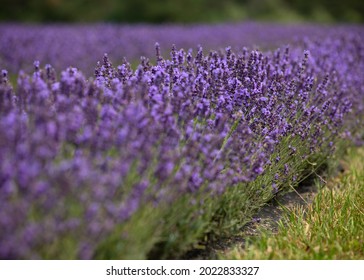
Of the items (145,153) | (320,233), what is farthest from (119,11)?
(145,153)

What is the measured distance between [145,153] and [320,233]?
1.27 m

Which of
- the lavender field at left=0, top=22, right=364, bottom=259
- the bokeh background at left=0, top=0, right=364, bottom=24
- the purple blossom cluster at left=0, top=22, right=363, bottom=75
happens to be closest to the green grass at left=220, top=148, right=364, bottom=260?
the lavender field at left=0, top=22, right=364, bottom=259

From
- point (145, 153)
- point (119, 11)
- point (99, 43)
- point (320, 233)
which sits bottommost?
point (320, 233)

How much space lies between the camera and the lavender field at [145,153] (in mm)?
1692

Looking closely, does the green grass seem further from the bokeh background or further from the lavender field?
the bokeh background

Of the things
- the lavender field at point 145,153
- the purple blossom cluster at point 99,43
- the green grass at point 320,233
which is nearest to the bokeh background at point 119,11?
the purple blossom cluster at point 99,43

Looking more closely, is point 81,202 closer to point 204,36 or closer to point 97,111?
A: point 97,111

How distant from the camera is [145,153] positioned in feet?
6.50

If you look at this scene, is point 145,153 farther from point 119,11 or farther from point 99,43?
point 119,11

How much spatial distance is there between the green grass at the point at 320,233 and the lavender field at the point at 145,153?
19 cm

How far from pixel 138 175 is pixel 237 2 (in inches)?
820

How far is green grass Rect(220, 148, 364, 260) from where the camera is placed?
8.03 feet

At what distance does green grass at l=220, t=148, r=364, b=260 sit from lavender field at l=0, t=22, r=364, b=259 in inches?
7.5

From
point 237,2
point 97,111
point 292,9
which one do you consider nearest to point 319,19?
point 292,9
